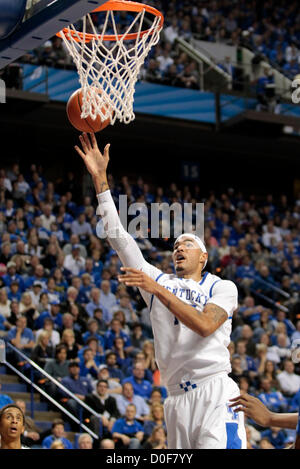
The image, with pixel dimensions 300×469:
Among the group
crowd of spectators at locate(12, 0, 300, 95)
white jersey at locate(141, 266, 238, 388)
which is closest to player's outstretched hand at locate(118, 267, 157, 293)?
white jersey at locate(141, 266, 238, 388)

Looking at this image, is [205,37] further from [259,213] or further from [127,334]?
[127,334]

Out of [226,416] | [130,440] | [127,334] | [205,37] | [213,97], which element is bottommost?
[130,440]

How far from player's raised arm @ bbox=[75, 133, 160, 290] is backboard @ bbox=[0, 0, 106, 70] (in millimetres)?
748

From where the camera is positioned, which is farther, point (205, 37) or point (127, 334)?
point (205, 37)

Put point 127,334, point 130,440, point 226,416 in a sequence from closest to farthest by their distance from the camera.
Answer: point 226,416, point 130,440, point 127,334

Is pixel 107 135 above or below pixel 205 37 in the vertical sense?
below

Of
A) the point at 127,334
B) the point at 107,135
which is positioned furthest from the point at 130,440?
the point at 107,135

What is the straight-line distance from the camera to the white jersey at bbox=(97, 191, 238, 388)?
4.53 m

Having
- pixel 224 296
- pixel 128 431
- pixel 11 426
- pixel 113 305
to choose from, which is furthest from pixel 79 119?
pixel 113 305

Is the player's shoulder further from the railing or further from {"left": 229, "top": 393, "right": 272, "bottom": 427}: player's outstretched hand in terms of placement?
the railing

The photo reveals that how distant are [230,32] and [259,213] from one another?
5.57 m

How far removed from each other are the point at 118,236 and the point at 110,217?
0.44 ft
